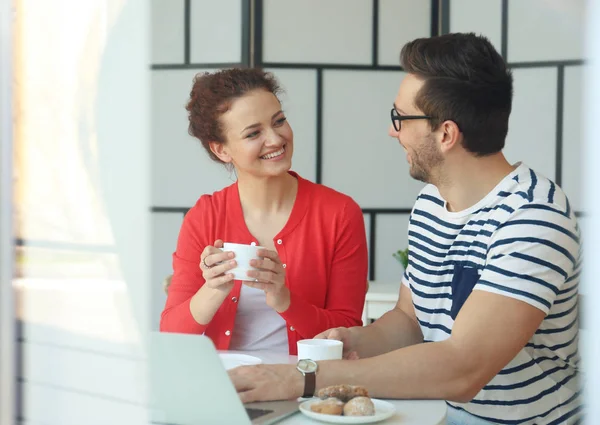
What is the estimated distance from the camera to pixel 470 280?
154cm

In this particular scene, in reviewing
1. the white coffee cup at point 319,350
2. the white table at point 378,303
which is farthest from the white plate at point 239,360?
the white table at point 378,303

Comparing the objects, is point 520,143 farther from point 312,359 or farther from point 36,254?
point 36,254

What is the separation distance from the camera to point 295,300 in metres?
1.78

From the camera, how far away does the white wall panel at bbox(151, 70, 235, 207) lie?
3.96m

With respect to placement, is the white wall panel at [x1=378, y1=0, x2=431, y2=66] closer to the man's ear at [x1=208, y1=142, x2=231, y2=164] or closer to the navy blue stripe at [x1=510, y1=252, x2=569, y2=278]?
the man's ear at [x1=208, y1=142, x2=231, y2=164]

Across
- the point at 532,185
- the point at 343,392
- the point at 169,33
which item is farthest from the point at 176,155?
the point at 343,392

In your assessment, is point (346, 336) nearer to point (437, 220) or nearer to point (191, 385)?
point (437, 220)

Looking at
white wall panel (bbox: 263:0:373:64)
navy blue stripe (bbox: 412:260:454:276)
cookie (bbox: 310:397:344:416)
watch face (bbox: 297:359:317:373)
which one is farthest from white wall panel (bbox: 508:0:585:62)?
cookie (bbox: 310:397:344:416)

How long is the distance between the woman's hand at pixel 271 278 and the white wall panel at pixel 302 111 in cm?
221

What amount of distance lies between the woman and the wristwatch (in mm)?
510

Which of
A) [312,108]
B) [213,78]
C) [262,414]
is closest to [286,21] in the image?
[312,108]

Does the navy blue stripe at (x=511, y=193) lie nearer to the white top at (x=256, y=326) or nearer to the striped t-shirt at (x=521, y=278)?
the striped t-shirt at (x=521, y=278)

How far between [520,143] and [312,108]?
1.06 metres

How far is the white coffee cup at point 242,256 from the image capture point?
156cm
